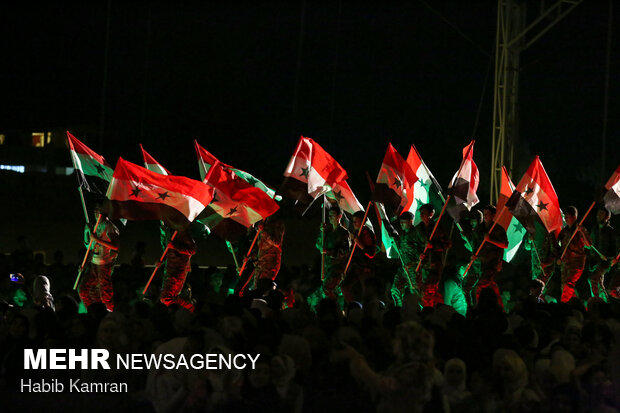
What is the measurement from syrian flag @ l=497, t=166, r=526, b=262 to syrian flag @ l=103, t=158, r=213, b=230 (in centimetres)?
380

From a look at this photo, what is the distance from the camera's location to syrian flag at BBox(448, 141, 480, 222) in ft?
38.5

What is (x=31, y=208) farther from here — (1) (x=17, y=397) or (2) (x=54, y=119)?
(1) (x=17, y=397)

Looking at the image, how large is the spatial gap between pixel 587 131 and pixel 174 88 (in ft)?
38.8

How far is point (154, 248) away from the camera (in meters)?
20.5

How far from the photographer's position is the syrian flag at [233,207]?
39.0ft

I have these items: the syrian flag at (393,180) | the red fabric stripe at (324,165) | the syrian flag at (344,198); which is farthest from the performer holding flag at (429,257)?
the red fabric stripe at (324,165)

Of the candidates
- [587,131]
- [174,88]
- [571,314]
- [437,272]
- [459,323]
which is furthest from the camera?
[174,88]

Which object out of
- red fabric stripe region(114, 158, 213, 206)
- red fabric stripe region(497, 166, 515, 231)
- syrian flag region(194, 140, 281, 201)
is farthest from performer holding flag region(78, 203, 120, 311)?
red fabric stripe region(497, 166, 515, 231)

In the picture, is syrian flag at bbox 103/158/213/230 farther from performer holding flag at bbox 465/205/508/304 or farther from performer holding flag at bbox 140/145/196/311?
performer holding flag at bbox 465/205/508/304

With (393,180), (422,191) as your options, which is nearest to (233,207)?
(393,180)

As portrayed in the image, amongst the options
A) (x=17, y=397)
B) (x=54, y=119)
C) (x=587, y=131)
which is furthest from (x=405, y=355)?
(x=54, y=119)

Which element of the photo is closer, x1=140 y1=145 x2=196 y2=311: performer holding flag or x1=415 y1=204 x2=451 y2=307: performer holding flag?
x1=140 y1=145 x2=196 y2=311: performer holding flag

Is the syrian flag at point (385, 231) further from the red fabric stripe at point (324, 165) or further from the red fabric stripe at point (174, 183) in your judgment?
the red fabric stripe at point (174, 183)

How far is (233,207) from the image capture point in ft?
39.0
